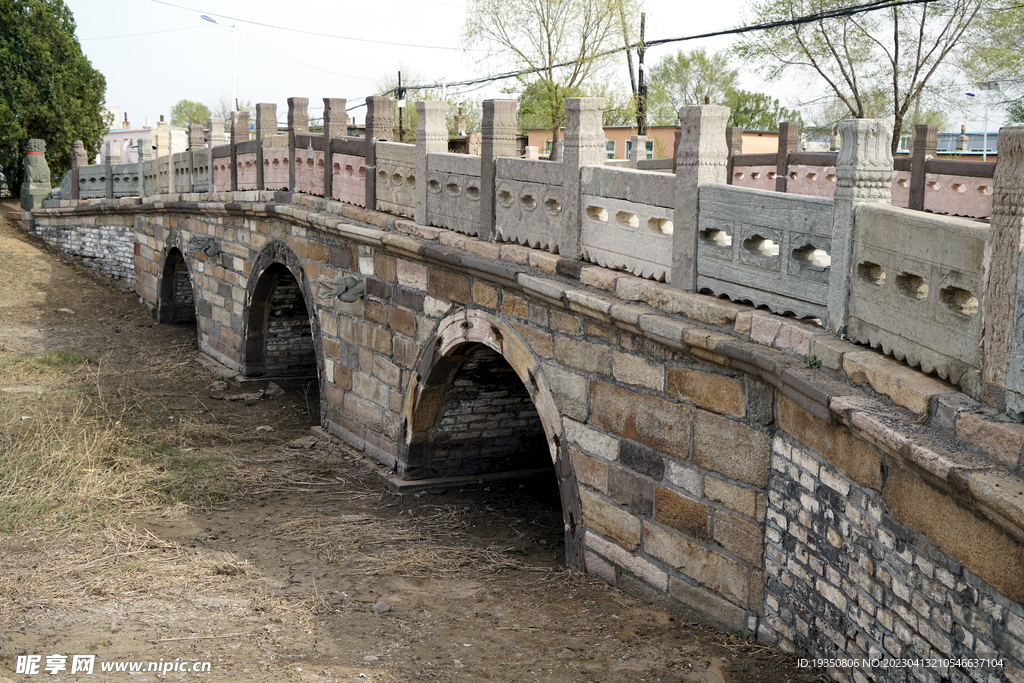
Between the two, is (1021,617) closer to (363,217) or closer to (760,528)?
(760,528)

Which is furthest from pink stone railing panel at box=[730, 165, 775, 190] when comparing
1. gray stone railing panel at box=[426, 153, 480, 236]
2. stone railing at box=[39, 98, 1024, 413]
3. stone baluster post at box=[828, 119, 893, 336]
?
stone baluster post at box=[828, 119, 893, 336]

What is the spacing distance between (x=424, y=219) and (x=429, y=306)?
0.81 m

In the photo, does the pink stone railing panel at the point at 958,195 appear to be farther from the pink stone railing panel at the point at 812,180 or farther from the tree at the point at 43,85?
the tree at the point at 43,85

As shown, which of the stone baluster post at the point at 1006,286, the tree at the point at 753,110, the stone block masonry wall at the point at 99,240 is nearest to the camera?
the stone baluster post at the point at 1006,286

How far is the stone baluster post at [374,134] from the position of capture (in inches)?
401

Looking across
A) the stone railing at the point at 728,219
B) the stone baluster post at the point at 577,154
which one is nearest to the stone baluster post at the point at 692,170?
the stone railing at the point at 728,219

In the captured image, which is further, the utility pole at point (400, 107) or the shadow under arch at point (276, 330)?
the utility pole at point (400, 107)

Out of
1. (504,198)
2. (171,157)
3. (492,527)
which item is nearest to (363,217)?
(504,198)

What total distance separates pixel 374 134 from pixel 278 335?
4894 millimetres

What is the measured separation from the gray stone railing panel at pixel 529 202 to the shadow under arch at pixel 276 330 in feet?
19.3

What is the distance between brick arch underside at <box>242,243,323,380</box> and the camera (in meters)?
13.5

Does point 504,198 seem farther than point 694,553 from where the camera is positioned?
Yes

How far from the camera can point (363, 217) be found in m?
10.2

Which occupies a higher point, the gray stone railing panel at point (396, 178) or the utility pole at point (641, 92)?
the utility pole at point (641, 92)
